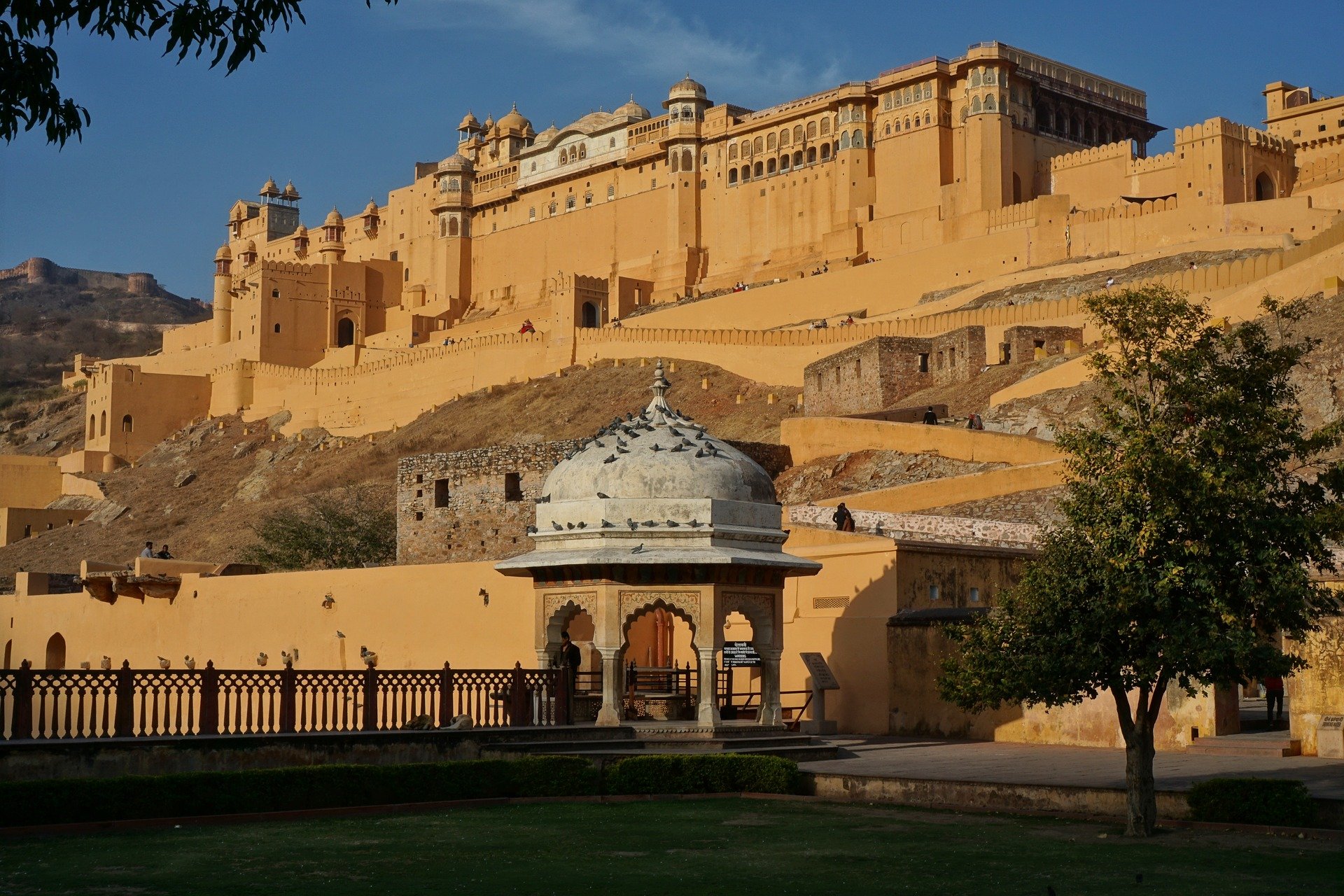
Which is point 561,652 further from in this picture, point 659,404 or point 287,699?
point 287,699

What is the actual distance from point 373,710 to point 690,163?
176 ft

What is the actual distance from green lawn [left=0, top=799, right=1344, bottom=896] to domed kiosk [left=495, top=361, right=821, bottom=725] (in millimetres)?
3053

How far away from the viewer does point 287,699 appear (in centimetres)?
1430

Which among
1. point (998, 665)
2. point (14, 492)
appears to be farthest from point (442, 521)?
point (14, 492)

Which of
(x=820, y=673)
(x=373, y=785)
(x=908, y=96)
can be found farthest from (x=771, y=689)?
(x=908, y=96)

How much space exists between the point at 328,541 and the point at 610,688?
21760 millimetres

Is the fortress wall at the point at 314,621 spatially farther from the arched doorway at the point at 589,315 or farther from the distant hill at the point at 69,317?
the distant hill at the point at 69,317

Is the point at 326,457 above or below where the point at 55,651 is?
above

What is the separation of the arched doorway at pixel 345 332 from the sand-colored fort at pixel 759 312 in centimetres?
21

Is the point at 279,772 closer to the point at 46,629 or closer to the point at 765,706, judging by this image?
the point at 765,706

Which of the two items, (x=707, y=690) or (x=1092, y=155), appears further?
(x=1092, y=155)

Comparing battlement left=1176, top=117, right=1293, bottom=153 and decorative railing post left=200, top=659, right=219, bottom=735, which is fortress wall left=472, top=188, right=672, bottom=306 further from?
decorative railing post left=200, top=659, right=219, bottom=735

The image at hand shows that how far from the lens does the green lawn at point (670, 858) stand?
31.7ft

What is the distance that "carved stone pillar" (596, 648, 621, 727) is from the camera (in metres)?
16.0
